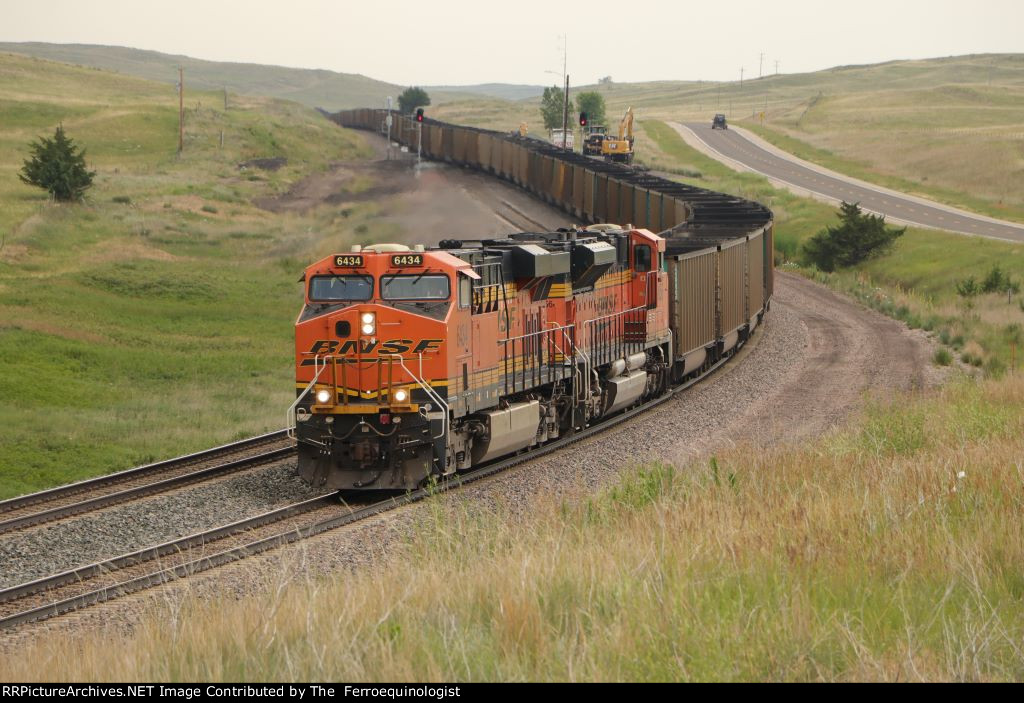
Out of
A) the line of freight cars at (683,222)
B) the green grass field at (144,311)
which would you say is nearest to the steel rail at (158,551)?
the green grass field at (144,311)

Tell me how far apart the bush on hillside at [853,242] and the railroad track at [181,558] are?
130 ft

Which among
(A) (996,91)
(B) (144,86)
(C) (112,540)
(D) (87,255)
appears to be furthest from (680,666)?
(A) (996,91)

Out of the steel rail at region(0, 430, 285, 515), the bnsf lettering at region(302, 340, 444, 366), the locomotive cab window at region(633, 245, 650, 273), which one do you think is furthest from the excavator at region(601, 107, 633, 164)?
the bnsf lettering at region(302, 340, 444, 366)

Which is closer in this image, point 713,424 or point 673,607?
point 673,607

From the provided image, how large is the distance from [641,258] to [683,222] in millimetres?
14756

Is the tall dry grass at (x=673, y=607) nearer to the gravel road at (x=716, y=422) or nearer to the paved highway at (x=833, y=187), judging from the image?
the gravel road at (x=716, y=422)

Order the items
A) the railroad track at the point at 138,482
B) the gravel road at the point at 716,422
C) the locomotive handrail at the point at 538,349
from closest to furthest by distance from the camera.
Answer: the gravel road at the point at 716,422 → the railroad track at the point at 138,482 → the locomotive handrail at the point at 538,349

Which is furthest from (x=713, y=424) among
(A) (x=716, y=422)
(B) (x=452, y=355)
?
(B) (x=452, y=355)

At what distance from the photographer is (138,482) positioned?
715 inches

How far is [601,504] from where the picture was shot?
521 inches

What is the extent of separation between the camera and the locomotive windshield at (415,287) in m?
17.1

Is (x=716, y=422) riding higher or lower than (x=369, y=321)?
lower

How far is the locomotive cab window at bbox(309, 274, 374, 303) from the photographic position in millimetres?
17297

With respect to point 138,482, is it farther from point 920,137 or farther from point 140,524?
point 920,137
